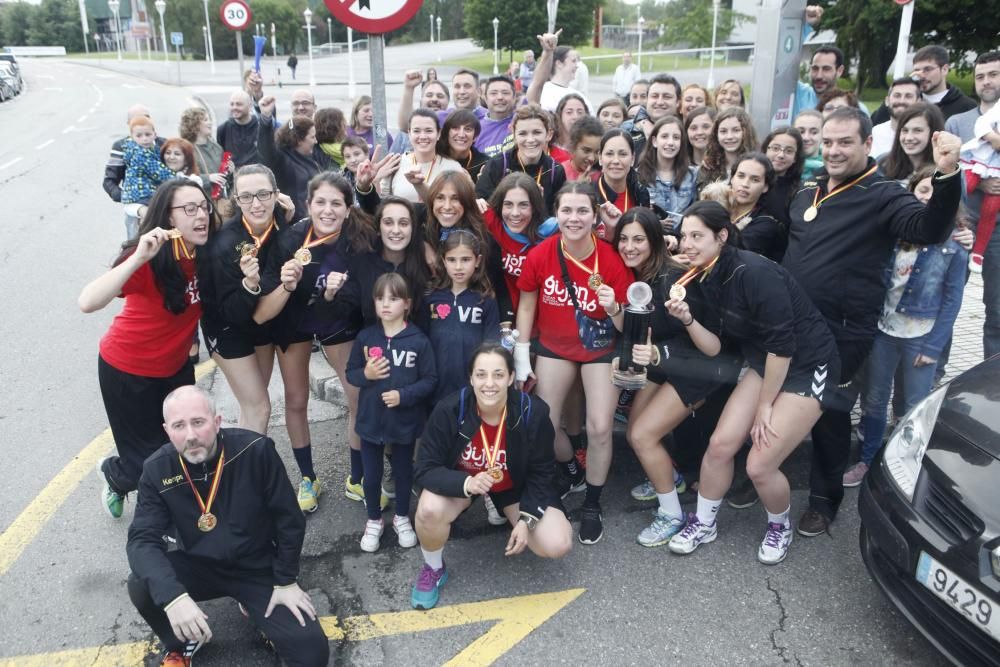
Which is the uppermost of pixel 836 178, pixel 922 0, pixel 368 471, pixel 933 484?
pixel 922 0

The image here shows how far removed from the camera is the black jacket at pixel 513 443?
3.49 m

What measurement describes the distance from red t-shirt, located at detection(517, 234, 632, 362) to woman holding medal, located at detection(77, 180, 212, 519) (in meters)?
1.72

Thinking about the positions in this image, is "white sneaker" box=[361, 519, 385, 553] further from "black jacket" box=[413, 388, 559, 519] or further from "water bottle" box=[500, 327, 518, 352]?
"water bottle" box=[500, 327, 518, 352]

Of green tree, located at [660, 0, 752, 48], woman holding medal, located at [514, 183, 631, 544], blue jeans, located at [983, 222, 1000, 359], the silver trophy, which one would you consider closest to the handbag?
woman holding medal, located at [514, 183, 631, 544]

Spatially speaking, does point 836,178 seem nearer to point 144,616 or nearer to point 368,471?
point 368,471

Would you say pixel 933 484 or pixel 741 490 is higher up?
pixel 933 484

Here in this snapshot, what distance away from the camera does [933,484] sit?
110 inches

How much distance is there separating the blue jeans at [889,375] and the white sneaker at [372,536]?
279 cm

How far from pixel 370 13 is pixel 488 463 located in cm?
241

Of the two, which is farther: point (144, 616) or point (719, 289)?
point (719, 289)

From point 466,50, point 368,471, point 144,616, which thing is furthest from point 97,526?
point 466,50

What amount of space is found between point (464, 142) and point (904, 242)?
8.92 feet

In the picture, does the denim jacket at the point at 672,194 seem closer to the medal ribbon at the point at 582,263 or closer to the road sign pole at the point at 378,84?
the medal ribbon at the point at 582,263

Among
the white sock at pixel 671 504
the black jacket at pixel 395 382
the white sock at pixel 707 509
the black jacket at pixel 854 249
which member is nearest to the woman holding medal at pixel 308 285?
the black jacket at pixel 395 382
